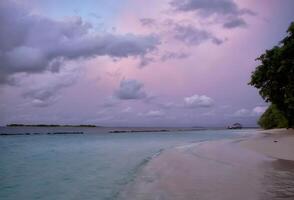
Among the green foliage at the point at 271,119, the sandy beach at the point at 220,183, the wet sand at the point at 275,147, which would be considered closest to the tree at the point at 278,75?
the wet sand at the point at 275,147

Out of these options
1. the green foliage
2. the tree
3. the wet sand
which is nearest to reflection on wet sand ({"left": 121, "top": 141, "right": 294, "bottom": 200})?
the wet sand

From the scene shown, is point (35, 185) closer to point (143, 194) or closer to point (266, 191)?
point (143, 194)

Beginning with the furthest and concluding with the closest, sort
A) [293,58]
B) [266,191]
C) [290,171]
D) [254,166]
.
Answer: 1. [293,58]
2. [254,166]
3. [290,171]
4. [266,191]

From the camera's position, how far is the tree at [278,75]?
119 feet

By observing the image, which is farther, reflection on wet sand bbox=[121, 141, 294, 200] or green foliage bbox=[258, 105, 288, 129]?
green foliage bbox=[258, 105, 288, 129]

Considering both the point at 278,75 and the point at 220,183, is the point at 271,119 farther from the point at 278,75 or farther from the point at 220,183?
the point at 220,183

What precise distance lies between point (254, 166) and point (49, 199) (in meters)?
9.64

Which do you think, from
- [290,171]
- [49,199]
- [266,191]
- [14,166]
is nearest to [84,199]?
[49,199]

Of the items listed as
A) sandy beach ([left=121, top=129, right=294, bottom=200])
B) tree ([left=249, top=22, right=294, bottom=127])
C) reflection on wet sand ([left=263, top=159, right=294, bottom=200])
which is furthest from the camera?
tree ([left=249, top=22, right=294, bottom=127])

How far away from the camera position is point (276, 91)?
4031 cm

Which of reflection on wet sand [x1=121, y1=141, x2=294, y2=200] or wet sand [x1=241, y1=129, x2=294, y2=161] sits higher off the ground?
wet sand [x1=241, y1=129, x2=294, y2=161]

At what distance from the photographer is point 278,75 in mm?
39250

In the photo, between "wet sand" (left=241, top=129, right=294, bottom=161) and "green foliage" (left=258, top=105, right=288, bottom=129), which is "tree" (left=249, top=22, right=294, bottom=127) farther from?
"green foliage" (left=258, top=105, right=288, bottom=129)

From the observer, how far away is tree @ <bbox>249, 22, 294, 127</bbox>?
36344 mm
